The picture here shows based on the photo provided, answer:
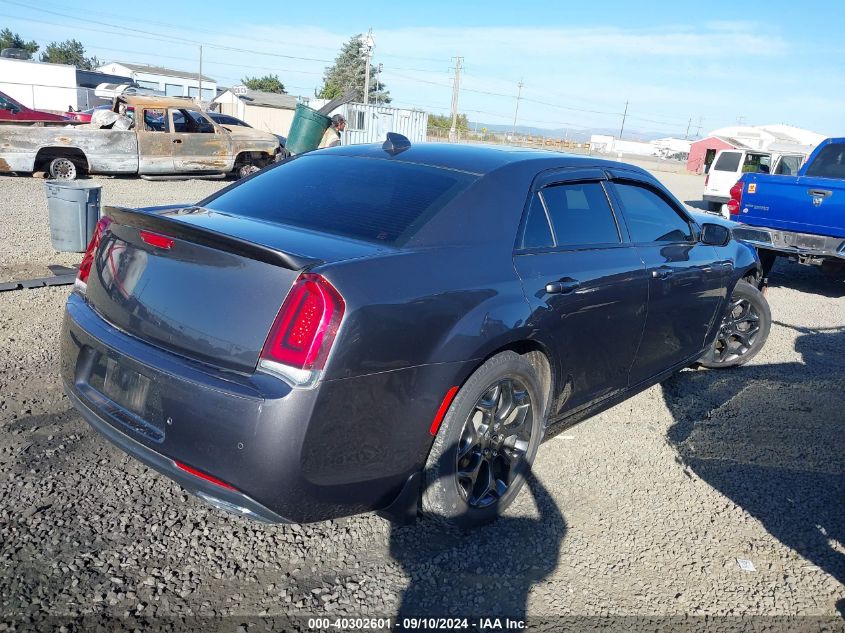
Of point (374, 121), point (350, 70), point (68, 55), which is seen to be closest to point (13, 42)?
point (68, 55)

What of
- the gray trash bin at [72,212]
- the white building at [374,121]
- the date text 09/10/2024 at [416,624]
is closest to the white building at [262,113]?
the white building at [374,121]

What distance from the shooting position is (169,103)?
1511 centimetres

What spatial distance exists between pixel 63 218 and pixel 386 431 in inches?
251

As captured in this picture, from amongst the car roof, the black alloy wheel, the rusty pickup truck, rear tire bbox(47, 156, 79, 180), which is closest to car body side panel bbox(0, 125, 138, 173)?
the rusty pickup truck

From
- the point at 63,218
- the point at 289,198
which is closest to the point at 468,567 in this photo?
the point at 289,198

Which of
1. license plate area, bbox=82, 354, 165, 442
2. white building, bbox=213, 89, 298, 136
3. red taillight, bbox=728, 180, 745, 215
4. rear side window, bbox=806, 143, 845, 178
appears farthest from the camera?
white building, bbox=213, 89, 298, 136

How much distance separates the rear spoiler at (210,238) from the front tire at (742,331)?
411cm

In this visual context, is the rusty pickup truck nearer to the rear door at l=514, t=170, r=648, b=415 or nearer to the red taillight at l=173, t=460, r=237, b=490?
the rear door at l=514, t=170, r=648, b=415

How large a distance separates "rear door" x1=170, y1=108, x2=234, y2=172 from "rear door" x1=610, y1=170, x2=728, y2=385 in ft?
42.2

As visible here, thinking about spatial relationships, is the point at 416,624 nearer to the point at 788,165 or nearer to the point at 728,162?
the point at 788,165

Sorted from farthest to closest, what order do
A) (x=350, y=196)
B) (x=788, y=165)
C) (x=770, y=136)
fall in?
1. (x=770, y=136)
2. (x=788, y=165)
3. (x=350, y=196)

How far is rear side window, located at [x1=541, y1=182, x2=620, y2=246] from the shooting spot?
3508 millimetres

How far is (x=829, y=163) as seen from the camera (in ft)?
30.0

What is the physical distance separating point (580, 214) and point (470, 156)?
666 millimetres
